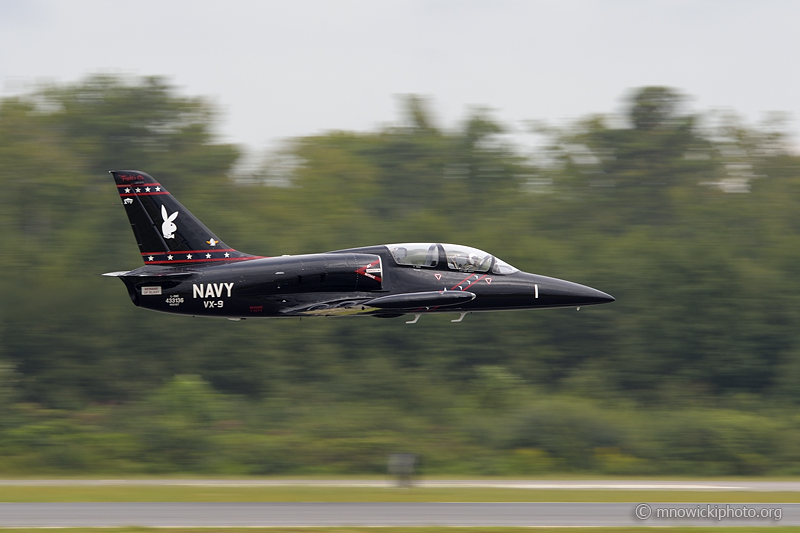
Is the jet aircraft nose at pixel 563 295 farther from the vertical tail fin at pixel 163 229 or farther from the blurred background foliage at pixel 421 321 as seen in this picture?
the blurred background foliage at pixel 421 321

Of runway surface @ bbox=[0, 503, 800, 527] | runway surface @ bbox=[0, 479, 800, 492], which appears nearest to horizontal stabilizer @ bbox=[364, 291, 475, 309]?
runway surface @ bbox=[0, 503, 800, 527]

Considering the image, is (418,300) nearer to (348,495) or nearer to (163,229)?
(348,495)

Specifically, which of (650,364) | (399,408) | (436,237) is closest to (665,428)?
(650,364)

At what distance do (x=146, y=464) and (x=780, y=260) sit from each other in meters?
35.1

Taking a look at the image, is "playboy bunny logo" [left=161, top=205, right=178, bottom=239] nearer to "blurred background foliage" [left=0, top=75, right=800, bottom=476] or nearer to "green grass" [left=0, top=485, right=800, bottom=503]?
"green grass" [left=0, top=485, right=800, bottom=503]

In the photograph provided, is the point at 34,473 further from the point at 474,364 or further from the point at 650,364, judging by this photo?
the point at 650,364

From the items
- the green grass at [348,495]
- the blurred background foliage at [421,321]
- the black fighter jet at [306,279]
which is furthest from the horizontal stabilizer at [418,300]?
the blurred background foliage at [421,321]

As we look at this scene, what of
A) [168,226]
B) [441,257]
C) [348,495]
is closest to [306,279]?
[441,257]

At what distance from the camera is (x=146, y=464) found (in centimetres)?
3716

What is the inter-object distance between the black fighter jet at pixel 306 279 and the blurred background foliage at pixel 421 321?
47.2 ft

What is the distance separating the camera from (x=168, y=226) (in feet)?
78.7

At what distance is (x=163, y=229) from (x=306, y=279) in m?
4.19

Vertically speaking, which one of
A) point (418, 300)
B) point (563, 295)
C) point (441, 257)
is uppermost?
point (441, 257)

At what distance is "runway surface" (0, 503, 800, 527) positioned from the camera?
64.7 ft
